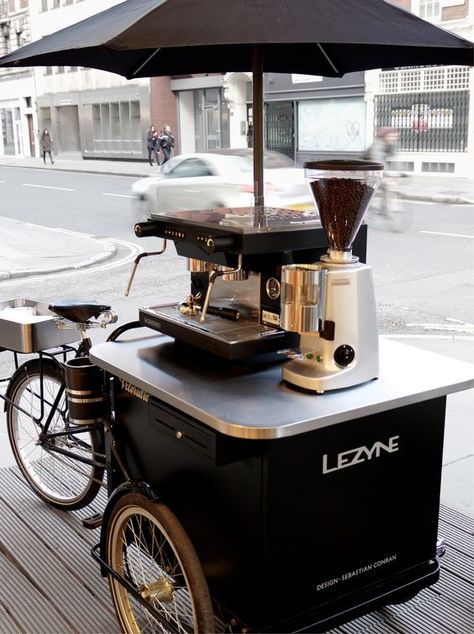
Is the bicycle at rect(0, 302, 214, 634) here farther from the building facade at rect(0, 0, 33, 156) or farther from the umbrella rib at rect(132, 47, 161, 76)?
the building facade at rect(0, 0, 33, 156)

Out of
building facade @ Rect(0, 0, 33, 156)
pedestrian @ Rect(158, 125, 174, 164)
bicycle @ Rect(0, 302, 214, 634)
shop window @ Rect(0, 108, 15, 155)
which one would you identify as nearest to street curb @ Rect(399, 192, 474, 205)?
pedestrian @ Rect(158, 125, 174, 164)

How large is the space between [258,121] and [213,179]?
9421 millimetres

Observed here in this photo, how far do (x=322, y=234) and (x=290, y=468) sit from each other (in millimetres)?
750

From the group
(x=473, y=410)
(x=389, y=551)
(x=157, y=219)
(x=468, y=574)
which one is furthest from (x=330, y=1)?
(x=473, y=410)

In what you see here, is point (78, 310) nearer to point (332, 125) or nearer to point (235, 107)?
point (332, 125)

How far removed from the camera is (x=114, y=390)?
9.08ft

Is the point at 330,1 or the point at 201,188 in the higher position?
the point at 330,1

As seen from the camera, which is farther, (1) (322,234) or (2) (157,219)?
(2) (157,219)

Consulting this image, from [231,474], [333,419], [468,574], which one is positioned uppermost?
[333,419]

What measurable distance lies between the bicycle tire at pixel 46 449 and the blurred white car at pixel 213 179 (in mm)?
7350

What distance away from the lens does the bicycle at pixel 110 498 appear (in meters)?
2.18

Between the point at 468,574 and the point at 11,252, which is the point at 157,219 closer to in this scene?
the point at 468,574

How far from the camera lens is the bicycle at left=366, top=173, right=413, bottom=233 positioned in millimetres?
12352

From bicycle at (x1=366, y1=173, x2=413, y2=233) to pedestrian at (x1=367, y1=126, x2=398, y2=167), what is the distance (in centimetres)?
375
